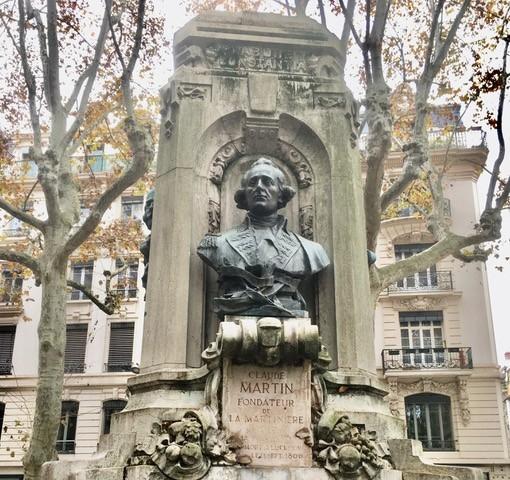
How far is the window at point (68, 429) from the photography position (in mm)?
27859

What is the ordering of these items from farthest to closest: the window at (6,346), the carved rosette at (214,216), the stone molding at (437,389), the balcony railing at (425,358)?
the window at (6,346) < the balcony railing at (425,358) < the stone molding at (437,389) < the carved rosette at (214,216)

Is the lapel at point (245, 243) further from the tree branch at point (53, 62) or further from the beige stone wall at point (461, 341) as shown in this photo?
the beige stone wall at point (461, 341)

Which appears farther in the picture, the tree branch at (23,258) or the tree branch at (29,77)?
the tree branch at (23,258)

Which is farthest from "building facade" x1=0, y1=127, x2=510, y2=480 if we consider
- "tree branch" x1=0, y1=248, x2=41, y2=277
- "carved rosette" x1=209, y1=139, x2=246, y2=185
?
"carved rosette" x1=209, y1=139, x2=246, y2=185

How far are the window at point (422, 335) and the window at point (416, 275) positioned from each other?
124 cm

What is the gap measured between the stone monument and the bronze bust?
0.5 inches

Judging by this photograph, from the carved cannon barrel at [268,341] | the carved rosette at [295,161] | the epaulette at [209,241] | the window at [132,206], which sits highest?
the window at [132,206]

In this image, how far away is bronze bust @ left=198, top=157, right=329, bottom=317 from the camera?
6.37m

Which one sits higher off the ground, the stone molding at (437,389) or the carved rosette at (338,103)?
the carved rosette at (338,103)

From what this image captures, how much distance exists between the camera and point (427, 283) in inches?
1139

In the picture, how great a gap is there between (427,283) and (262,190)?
2337cm

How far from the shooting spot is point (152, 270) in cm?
685

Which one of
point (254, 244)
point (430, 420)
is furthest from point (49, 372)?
point (430, 420)

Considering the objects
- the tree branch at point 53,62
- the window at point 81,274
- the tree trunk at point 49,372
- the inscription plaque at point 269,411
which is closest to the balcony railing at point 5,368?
the window at point 81,274
